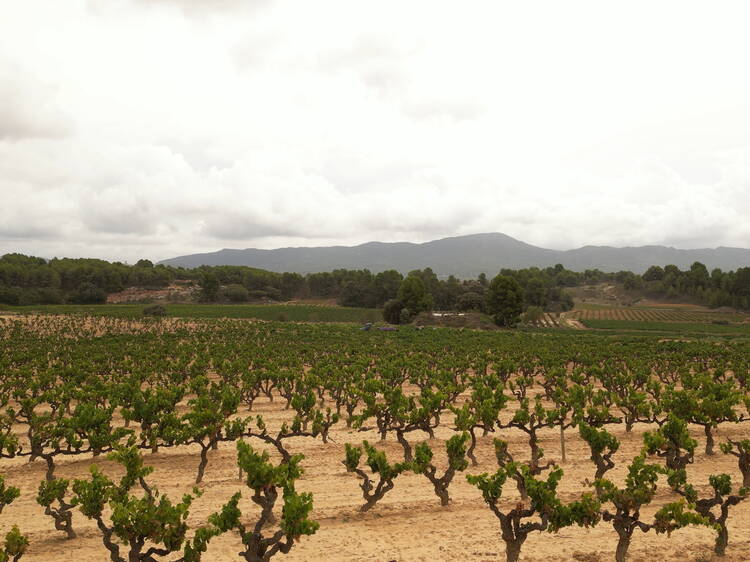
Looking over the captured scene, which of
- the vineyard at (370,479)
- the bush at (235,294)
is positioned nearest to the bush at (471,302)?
the bush at (235,294)

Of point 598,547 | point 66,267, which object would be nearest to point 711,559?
point 598,547

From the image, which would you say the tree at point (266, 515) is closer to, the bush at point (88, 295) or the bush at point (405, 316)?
the bush at point (405, 316)

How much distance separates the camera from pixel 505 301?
89.9 metres

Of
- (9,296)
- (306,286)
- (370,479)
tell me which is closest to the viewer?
A: (370,479)

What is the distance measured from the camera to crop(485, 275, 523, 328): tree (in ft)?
294

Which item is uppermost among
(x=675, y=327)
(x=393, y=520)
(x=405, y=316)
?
(x=405, y=316)

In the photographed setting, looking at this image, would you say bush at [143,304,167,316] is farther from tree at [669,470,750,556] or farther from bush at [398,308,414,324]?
tree at [669,470,750,556]

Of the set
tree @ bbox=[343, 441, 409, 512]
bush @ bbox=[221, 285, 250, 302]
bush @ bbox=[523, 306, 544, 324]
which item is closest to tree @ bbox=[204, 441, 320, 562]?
tree @ bbox=[343, 441, 409, 512]

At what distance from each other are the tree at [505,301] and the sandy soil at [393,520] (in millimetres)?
68958

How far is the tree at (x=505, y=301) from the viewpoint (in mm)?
89688

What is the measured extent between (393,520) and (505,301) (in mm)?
78931

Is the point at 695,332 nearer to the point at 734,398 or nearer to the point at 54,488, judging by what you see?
the point at 734,398

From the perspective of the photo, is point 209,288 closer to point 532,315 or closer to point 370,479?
point 532,315

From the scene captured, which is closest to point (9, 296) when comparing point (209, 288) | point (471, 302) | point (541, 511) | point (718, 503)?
point (209, 288)
